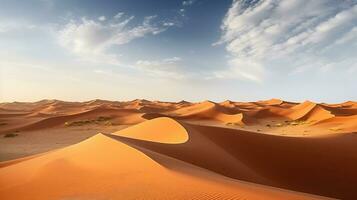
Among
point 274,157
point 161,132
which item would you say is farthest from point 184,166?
point 161,132

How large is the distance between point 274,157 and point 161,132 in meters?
4.73

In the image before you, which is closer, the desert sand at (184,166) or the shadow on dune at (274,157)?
the desert sand at (184,166)

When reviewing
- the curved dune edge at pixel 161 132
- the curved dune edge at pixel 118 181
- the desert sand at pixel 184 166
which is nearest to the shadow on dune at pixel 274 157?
the desert sand at pixel 184 166

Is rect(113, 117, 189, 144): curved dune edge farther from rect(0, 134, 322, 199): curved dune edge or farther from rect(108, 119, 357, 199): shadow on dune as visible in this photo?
rect(0, 134, 322, 199): curved dune edge

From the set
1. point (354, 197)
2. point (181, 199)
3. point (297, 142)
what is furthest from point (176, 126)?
point (181, 199)

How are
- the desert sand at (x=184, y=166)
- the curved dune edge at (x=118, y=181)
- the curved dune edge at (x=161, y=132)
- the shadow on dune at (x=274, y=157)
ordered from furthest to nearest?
the curved dune edge at (x=161, y=132) < the shadow on dune at (x=274, y=157) < the desert sand at (x=184, y=166) < the curved dune edge at (x=118, y=181)

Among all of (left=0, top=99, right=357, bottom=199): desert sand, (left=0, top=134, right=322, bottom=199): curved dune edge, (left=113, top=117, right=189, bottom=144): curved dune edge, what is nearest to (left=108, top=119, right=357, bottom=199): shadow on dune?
(left=0, top=99, right=357, bottom=199): desert sand

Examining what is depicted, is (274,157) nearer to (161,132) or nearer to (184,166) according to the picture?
(161,132)

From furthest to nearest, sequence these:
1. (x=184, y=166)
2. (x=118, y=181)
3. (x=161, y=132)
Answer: (x=161, y=132) < (x=184, y=166) < (x=118, y=181)

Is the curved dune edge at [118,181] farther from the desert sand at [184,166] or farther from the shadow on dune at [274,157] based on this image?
the shadow on dune at [274,157]

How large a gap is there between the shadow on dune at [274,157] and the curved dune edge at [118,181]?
2.40 ft

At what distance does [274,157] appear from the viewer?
11586 mm

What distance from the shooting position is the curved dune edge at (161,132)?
12.8 meters

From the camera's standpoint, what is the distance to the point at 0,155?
15.8m
